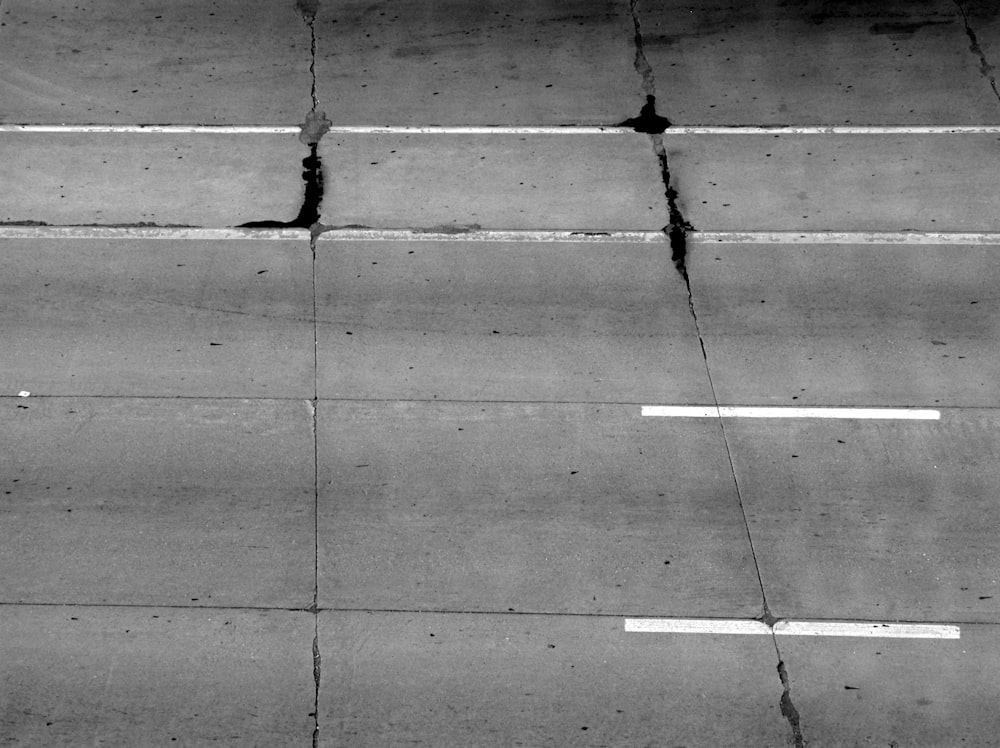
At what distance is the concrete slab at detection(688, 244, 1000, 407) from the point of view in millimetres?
10422

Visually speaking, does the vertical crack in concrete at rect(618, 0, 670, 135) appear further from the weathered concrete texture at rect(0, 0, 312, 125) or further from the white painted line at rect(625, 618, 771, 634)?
the white painted line at rect(625, 618, 771, 634)

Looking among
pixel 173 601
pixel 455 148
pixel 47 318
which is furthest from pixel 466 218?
pixel 173 601

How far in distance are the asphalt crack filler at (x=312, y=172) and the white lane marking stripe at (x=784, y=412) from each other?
420 cm

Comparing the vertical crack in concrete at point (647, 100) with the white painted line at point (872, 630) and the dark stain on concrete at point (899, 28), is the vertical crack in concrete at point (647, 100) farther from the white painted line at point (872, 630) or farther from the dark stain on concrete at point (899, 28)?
the white painted line at point (872, 630)

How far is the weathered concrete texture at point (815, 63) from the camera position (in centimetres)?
1316

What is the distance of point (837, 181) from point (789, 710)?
6.24m

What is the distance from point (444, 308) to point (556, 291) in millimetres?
Result: 1131

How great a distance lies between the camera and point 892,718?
838 centimetres

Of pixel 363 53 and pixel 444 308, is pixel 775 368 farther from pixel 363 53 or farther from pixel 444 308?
pixel 363 53

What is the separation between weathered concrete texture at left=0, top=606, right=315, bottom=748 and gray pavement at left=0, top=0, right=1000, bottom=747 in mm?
28

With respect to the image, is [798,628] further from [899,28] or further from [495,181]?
[899,28]

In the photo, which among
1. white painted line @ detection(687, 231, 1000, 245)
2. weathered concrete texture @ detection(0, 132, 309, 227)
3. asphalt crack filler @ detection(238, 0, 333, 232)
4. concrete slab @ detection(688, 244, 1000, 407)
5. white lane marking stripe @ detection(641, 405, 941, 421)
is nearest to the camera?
white lane marking stripe @ detection(641, 405, 941, 421)

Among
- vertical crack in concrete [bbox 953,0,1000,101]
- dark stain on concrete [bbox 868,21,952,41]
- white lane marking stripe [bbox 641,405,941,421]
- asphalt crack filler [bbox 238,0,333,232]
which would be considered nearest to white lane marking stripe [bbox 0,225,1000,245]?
asphalt crack filler [bbox 238,0,333,232]

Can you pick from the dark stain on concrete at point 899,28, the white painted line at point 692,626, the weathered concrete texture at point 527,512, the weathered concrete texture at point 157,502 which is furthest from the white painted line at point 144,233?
the dark stain on concrete at point 899,28
